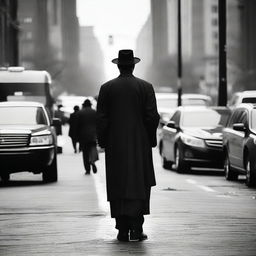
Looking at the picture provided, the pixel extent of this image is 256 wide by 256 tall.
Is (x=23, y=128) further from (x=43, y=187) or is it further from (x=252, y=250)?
(x=252, y=250)

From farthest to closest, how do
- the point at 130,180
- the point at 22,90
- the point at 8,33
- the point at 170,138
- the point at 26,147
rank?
the point at 8,33
the point at 22,90
the point at 170,138
the point at 26,147
the point at 130,180

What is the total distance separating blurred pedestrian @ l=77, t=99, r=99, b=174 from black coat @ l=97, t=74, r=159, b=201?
46.6 feet

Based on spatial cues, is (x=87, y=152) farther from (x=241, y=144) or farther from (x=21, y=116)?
(x=241, y=144)

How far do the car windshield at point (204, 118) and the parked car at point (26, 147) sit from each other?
16.5 ft

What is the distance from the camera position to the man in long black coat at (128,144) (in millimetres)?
10289

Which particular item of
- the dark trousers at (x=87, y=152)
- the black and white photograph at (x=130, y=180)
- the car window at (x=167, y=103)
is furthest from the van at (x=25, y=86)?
the dark trousers at (x=87, y=152)

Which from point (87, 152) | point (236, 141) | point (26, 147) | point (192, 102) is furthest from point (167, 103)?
point (26, 147)

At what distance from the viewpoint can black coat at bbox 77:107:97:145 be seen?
81.7 ft

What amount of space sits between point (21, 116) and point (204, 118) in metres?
5.79

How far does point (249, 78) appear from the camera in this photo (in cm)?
13362

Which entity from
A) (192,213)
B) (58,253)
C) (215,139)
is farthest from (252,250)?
(215,139)

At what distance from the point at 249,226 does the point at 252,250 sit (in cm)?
227

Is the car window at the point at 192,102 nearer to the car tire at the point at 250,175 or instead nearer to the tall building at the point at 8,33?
the car tire at the point at 250,175

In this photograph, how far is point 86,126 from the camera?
82.0ft
